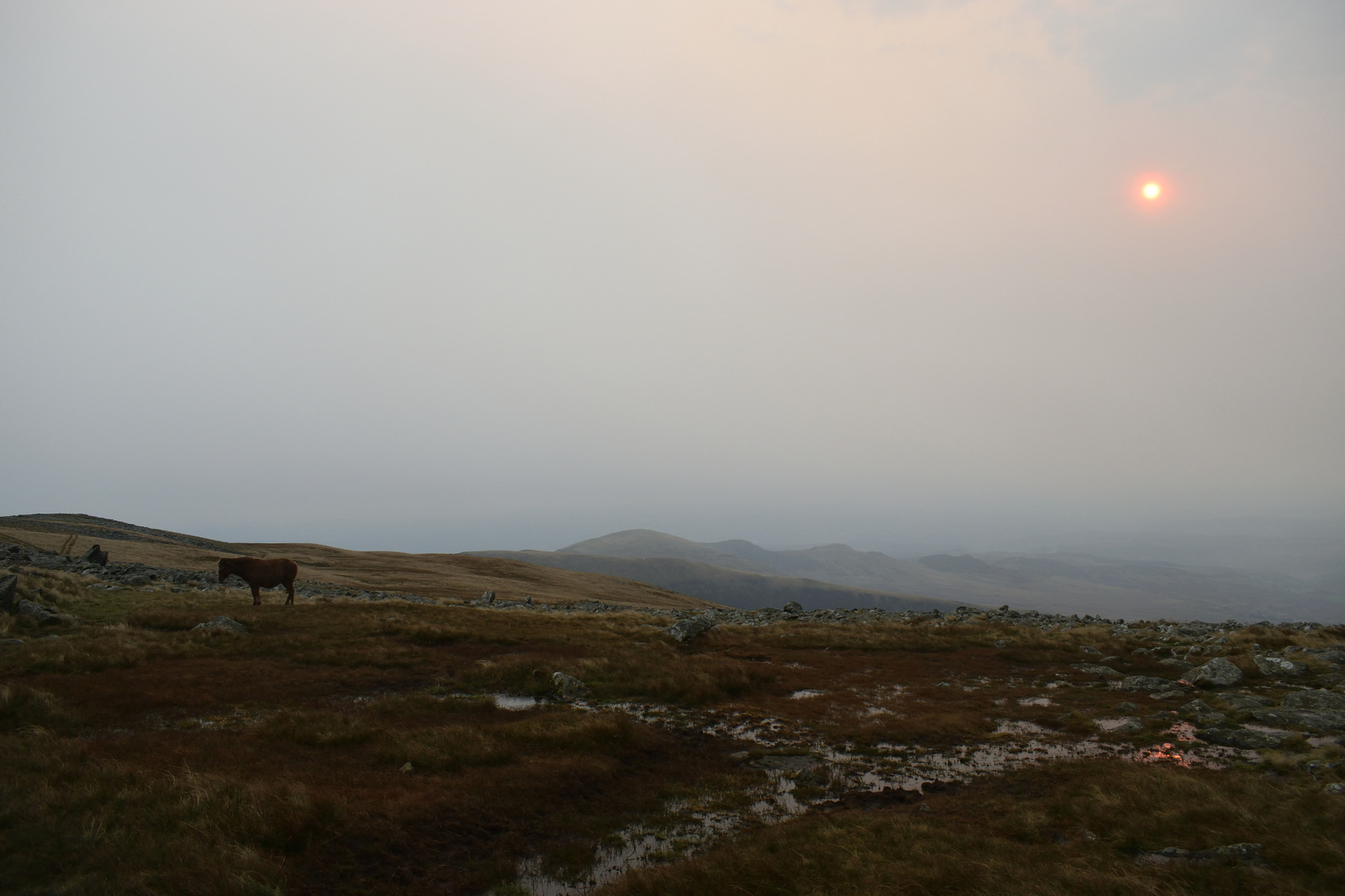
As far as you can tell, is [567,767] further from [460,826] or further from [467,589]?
[467,589]

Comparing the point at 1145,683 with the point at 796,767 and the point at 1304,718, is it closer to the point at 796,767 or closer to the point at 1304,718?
the point at 1304,718

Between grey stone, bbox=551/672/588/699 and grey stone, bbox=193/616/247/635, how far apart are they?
15.1 m

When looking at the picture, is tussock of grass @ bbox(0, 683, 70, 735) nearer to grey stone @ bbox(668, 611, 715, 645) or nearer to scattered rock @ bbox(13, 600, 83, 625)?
scattered rock @ bbox(13, 600, 83, 625)

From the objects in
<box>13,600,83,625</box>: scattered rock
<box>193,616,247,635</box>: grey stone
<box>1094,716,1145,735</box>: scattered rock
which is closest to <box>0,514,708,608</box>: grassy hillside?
<box>193,616,247,635</box>: grey stone

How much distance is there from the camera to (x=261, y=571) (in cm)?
3288

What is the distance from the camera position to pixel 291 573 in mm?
33656

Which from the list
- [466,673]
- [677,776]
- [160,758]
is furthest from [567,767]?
[466,673]

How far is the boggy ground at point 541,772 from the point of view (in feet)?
30.1

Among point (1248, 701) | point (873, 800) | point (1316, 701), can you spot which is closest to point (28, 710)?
point (873, 800)

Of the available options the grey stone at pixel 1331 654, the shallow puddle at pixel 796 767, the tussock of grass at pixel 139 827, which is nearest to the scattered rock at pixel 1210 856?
the shallow puddle at pixel 796 767

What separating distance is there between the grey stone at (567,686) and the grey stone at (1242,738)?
2074cm

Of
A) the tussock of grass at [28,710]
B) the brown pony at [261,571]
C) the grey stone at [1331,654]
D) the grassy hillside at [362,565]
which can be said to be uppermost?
the brown pony at [261,571]

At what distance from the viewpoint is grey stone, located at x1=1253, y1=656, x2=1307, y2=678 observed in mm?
23203

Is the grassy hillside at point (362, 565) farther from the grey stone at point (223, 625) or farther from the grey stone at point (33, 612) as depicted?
the grey stone at point (33, 612)
